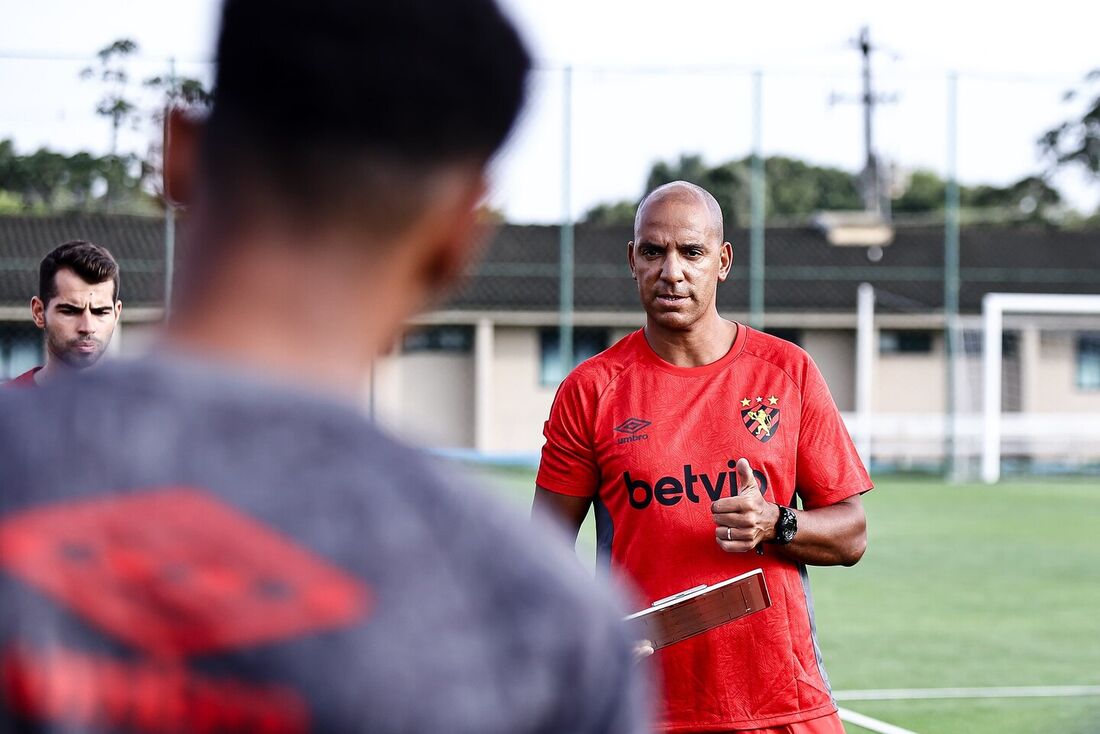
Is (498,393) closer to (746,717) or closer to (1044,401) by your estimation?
(1044,401)

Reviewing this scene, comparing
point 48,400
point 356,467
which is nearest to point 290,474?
point 356,467

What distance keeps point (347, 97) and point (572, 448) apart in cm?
305

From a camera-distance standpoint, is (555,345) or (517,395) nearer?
(517,395)

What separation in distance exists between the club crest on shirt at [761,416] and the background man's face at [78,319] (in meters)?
2.37

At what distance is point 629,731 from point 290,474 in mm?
321

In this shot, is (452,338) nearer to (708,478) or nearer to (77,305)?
(77,305)

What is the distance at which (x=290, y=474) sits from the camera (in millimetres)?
1065

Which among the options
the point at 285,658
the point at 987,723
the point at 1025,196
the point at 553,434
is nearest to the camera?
the point at 285,658

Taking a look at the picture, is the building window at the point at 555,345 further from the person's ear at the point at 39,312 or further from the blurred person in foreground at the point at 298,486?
the blurred person in foreground at the point at 298,486

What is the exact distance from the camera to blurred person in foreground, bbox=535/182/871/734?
384cm

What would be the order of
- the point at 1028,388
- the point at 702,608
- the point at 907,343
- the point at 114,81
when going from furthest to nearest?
1. the point at 907,343
2. the point at 1028,388
3. the point at 114,81
4. the point at 702,608

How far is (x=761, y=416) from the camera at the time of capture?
401 centimetres

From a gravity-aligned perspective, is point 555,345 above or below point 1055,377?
above

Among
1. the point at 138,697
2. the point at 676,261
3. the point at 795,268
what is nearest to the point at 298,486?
the point at 138,697
